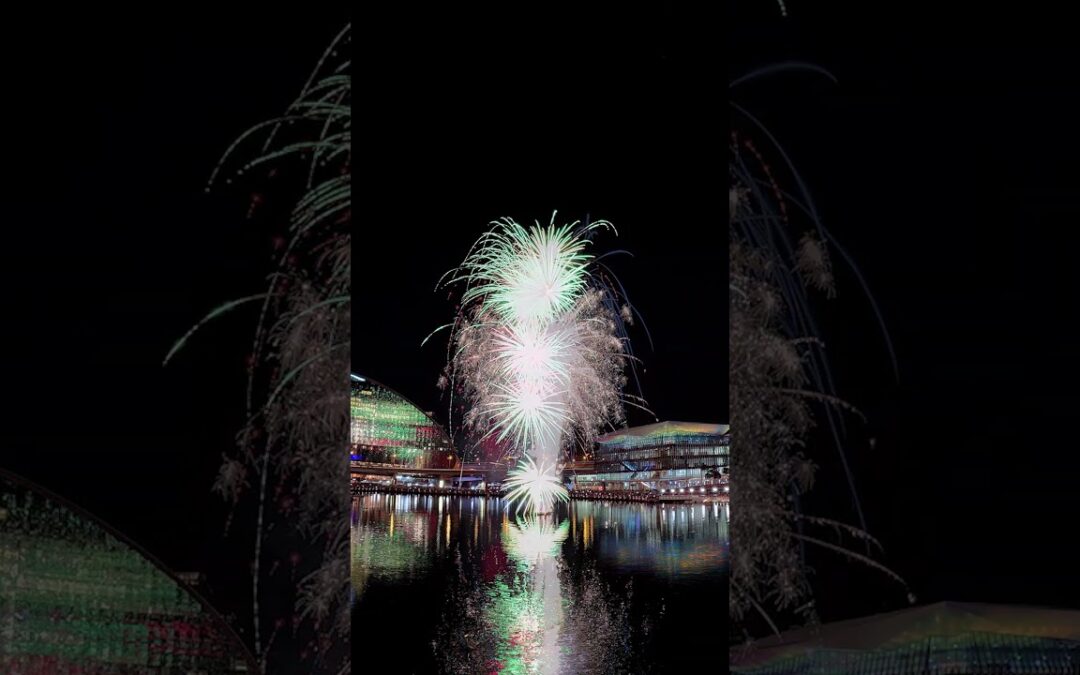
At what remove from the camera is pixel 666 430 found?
11.8ft

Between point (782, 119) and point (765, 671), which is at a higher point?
point (782, 119)

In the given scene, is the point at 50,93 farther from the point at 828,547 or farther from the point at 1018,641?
the point at 1018,641

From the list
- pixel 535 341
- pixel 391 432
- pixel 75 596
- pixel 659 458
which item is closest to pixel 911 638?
pixel 659 458

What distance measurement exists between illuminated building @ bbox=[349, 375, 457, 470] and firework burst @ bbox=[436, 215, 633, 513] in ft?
0.55

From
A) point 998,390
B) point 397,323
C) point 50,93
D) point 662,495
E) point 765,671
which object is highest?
point 50,93

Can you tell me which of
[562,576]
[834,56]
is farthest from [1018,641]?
[834,56]

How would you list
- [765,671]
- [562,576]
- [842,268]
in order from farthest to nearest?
[842,268]
[765,671]
[562,576]

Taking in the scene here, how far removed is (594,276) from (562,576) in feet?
3.85

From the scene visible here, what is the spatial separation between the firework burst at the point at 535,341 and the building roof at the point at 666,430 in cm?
10

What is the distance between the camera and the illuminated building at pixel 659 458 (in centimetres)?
361

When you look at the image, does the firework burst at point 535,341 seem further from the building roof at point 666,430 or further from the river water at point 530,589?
the river water at point 530,589

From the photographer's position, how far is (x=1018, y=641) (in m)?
3.70

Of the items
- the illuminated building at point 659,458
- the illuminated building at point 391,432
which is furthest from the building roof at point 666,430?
the illuminated building at point 391,432

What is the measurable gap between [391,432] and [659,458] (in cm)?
108
